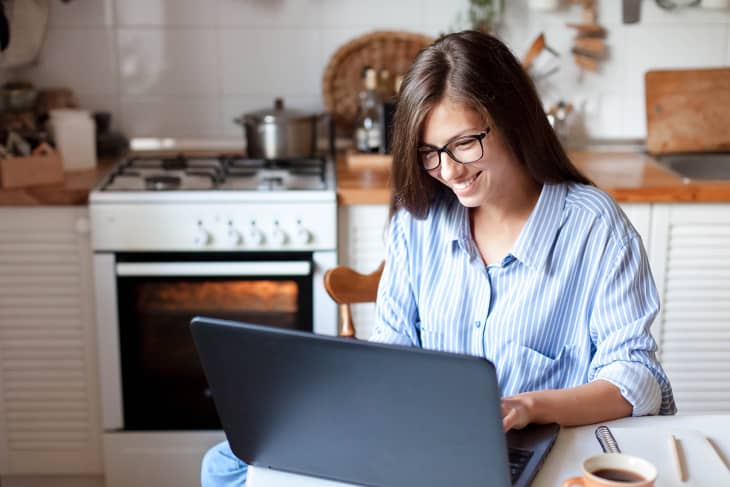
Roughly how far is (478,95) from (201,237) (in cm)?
122

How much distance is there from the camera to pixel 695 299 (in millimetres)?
2707

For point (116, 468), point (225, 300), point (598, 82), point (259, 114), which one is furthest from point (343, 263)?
point (598, 82)

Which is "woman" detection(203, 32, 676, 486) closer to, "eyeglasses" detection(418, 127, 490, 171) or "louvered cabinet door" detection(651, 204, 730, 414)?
"eyeglasses" detection(418, 127, 490, 171)

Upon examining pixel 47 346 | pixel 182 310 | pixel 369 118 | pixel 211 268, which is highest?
pixel 369 118

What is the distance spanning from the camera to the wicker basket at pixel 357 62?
307 cm

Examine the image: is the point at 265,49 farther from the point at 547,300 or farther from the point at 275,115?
the point at 547,300

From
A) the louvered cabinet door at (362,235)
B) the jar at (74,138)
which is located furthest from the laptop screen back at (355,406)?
the jar at (74,138)

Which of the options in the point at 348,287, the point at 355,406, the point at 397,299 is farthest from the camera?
the point at 348,287

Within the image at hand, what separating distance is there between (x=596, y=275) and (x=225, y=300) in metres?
1.29

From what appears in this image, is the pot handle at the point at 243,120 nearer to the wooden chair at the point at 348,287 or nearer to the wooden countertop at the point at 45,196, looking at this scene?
the wooden countertop at the point at 45,196

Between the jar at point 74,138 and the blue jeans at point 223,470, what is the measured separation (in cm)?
151

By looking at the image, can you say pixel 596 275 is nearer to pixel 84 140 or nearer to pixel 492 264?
pixel 492 264

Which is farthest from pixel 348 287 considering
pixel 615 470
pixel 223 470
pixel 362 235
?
pixel 615 470

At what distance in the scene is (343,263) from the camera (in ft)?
8.87
